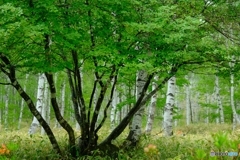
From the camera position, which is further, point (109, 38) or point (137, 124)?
point (137, 124)

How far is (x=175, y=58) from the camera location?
23.6ft

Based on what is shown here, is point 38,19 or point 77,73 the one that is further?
point 77,73

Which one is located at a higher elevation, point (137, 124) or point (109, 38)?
point (109, 38)

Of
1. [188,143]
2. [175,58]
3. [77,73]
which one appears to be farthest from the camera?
[188,143]

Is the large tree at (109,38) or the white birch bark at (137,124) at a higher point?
the large tree at (109,38)

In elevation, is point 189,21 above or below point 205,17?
below

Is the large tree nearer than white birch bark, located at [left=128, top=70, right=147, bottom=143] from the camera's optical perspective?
Yes

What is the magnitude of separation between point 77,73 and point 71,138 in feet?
5.80

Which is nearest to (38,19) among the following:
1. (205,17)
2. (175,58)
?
(175,58)

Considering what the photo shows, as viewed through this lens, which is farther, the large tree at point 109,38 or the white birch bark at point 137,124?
the white birch bark at point 137,124

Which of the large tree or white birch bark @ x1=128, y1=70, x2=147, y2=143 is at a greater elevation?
the large tree

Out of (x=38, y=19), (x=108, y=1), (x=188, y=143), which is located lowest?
(x=188, y=143)

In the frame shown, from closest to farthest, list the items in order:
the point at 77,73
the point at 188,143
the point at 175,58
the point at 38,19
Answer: the point at 38,19 < the point at 175,58 < the point at 77,73 < the point at 188,143

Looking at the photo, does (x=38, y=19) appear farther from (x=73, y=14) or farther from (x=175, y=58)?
(x=175, y=58)
